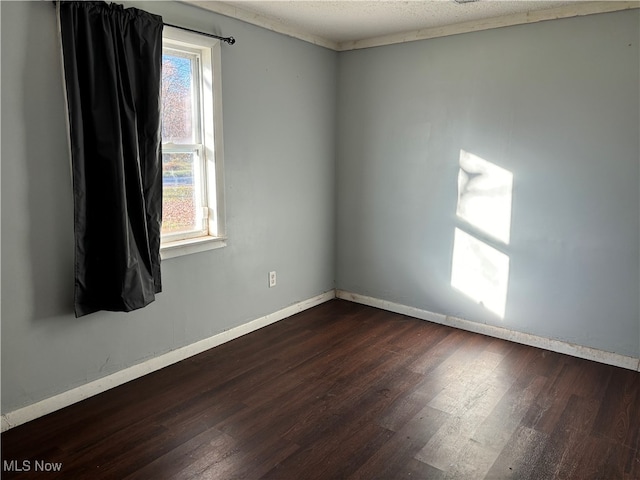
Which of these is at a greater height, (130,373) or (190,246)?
(190,246)

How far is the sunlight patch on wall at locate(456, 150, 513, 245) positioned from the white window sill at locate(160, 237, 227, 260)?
5.90ft

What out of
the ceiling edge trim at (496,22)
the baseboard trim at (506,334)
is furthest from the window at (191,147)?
the baseboard trim at (506,334)

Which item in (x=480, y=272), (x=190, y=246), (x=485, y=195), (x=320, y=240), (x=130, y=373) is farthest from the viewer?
(x=320, y=240)

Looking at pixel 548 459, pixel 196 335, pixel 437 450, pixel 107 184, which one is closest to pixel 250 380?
pixel 196 335

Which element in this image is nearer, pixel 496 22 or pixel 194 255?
pixel 194 255

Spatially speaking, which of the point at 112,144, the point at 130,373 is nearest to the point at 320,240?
the point at 130,373

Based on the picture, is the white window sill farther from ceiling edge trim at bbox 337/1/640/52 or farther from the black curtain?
ceiling edge trim at bbox 337/1/640/52

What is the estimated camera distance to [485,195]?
3543 millimetres

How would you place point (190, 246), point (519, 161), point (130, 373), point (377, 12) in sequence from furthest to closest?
point (519, 161) < point (377, 12) < point (190, 246) < point (130, 373)

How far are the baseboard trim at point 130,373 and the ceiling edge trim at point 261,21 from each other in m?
2.13

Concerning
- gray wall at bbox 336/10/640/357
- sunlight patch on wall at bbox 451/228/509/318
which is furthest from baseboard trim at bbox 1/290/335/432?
sunlight patch on wall at bbox 451/228/509/318

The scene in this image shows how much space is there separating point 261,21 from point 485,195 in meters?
2.01

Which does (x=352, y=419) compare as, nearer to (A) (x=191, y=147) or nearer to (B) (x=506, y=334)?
(B) (x=506, y=334)

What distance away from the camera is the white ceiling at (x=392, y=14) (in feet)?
9.94
